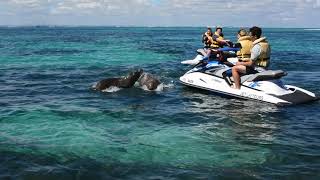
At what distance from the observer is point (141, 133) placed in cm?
1046

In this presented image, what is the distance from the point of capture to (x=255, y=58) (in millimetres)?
13758

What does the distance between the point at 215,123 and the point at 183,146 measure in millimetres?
2257

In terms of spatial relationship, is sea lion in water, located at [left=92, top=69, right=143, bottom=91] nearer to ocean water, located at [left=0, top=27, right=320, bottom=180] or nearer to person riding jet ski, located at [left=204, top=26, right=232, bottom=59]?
ocean water, located at [left=0, top=27, right=320, bottom=180]

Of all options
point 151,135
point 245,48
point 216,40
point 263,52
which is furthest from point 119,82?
point 151,135

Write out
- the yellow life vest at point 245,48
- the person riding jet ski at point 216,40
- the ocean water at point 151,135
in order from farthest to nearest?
the person riding jet ski at point 216,40 → the yellow life vest at point 245,48 → the ocean water at point 151,135

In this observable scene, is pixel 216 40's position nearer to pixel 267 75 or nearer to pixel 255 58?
pixel 255 58

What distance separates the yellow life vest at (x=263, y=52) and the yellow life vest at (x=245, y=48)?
0.37 meters

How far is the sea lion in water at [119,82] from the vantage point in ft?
54.0

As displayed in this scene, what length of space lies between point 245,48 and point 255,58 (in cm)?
59

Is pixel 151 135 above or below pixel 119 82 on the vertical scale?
below

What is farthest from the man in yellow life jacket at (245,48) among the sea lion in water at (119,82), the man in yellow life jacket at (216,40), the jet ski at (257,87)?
the man in yellow life jacket at (216,40)

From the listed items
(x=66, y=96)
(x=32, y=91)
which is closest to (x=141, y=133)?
(x=66, y=96)

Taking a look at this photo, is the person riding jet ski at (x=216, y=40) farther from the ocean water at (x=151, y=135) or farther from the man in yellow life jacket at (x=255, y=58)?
the man in yellow life jacket at (x=255, y=58)

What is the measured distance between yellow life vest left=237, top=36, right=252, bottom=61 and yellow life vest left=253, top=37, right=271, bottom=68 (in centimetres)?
37
